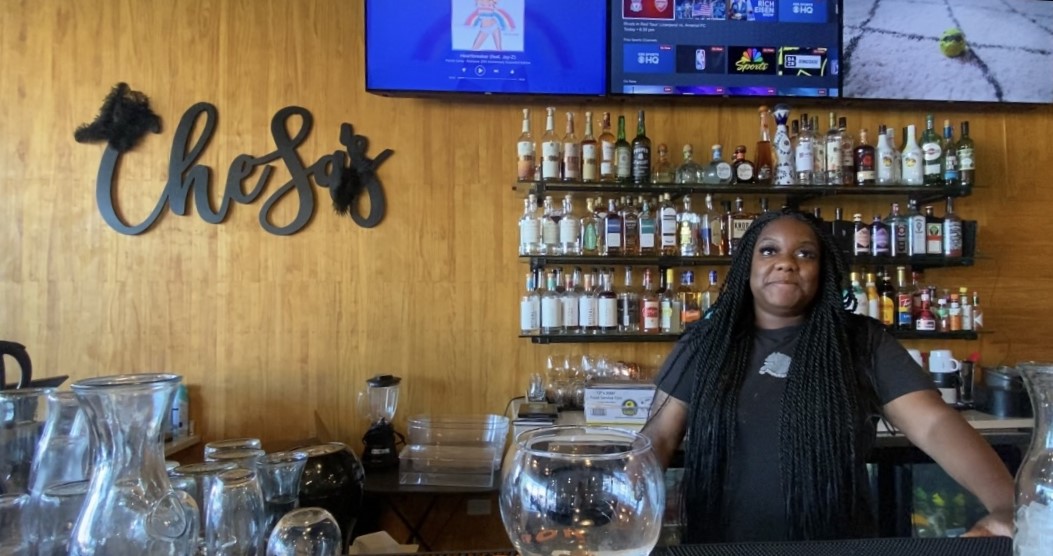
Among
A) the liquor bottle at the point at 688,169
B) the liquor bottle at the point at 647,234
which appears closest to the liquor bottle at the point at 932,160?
the liquor bottle at the point at 688,169

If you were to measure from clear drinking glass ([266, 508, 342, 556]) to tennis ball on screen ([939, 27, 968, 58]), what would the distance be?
3214 mm

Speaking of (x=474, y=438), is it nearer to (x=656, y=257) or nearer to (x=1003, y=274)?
(x=656, y=257)

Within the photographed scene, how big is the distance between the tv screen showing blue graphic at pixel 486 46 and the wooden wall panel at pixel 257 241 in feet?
0.59

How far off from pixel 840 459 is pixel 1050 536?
696 mm

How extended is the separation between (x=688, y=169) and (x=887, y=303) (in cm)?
101

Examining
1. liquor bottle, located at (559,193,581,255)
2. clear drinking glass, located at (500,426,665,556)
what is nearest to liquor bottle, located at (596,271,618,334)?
liquor bottle, located at (559,193,581,255)

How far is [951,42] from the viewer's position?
112 inches

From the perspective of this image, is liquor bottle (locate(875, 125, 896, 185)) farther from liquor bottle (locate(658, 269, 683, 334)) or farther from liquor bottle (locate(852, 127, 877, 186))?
liquor bottle (locate(658, 269, 683, 334))

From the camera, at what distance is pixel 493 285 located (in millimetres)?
2820

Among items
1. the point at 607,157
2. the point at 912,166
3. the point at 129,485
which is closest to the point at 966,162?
the point at 912,166

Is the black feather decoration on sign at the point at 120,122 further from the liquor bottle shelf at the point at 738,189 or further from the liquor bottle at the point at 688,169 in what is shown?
the liquor bottle at the point at 688,169

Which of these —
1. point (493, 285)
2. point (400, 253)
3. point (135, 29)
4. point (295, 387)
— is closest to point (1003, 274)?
point (493, 285)

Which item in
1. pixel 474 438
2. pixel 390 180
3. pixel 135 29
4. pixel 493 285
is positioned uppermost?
pixel 135 29

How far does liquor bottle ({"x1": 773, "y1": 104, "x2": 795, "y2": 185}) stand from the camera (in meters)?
2.68
